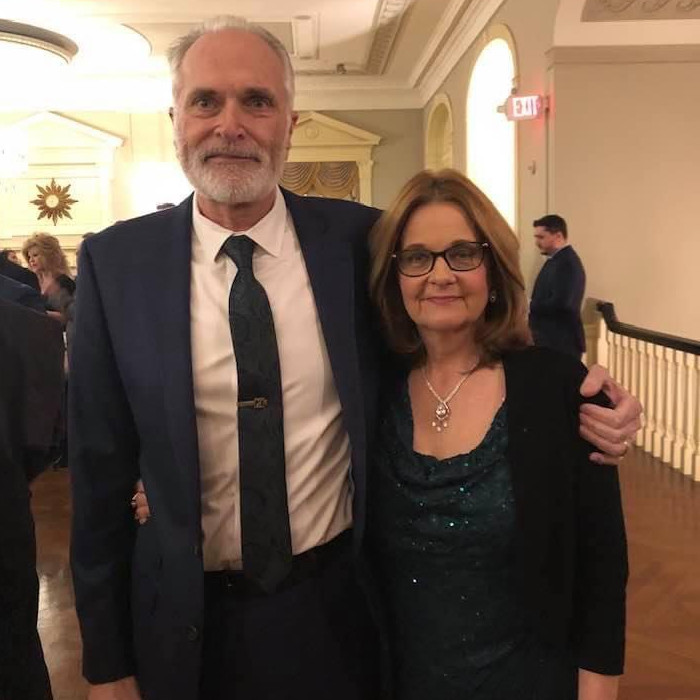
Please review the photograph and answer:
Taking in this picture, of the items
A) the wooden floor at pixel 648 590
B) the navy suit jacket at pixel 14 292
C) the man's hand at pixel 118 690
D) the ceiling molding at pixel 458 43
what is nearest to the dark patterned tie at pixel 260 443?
the man's hand at pixel 118 690

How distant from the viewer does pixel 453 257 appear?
4.66 feet

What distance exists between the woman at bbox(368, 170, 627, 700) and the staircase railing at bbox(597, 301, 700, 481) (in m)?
3.81

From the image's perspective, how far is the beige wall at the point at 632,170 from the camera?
578 cm

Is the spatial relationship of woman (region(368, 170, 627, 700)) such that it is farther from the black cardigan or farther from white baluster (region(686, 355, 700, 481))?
white baluster (region(686, 355, 700, 481))

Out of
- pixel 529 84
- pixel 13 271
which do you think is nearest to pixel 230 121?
pixel 13 271

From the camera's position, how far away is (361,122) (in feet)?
38.0

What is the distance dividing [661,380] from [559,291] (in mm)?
959

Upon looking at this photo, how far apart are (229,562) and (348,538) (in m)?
0.23

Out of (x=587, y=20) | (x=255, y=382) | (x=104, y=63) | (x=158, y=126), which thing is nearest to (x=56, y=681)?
(x=255, y=382)

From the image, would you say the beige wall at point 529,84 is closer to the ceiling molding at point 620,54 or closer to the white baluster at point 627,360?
the ceiling molding at point 620,54

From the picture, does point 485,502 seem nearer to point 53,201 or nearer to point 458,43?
point 458,43

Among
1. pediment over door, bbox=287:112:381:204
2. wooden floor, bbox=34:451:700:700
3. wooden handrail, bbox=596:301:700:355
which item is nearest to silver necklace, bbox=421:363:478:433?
wooden floor, bbox=34:451:700:700

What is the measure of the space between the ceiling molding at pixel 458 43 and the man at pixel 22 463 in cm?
608

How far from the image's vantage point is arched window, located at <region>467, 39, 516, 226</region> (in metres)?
8.08
